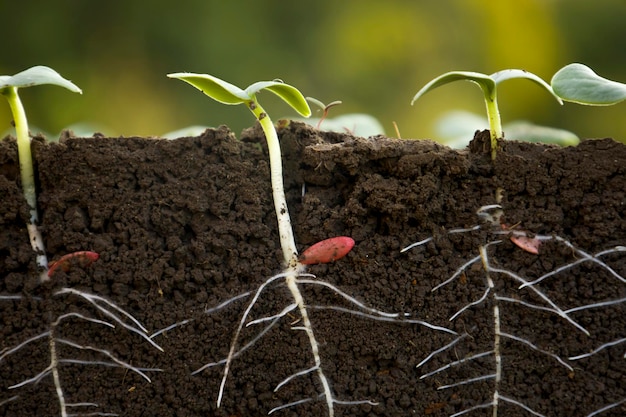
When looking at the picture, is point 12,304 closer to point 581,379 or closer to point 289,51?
point 581,379

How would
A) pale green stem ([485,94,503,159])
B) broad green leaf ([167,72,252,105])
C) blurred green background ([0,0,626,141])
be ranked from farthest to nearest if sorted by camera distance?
blurred green background ([0,0,626,141]), pale green stem ([485,94,503,159]), broad green leaf ([167,72,252,105])

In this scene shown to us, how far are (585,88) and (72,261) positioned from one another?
0.86 m

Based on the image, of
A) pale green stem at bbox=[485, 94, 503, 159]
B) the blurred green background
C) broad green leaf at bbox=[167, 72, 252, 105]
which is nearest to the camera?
broad green leaf at bbox=[167, 72, 252, 105]

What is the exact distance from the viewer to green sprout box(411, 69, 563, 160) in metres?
0.99

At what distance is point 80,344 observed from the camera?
101 cm

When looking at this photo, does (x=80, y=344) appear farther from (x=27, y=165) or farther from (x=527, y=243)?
(x=527, y=243)

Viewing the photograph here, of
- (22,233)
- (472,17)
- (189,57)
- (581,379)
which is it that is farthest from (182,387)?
(472,17)

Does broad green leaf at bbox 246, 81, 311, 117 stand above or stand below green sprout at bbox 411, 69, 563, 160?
above

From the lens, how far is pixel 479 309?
105 cm

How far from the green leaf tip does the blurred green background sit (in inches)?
118

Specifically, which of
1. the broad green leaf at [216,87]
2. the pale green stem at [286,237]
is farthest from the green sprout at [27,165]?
the pale green stem at [286,237]

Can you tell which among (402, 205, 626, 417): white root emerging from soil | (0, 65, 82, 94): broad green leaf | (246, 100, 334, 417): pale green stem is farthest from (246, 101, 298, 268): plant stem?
(0, 65, 82, 94): broad green leaf

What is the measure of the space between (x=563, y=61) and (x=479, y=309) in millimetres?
3519

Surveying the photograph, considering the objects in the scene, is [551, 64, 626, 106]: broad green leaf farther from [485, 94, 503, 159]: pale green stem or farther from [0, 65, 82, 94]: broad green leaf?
[0, 65, 82, 94]: broad green leaf
